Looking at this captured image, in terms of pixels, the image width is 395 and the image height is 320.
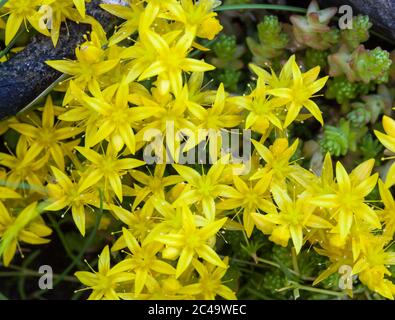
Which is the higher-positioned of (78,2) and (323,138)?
(78,2)

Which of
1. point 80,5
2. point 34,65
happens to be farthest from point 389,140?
point 34,65

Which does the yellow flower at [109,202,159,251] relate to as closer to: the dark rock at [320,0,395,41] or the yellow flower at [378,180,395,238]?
the yellow flower at [378,180,395,238]

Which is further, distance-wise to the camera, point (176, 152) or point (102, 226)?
point (102, 226)

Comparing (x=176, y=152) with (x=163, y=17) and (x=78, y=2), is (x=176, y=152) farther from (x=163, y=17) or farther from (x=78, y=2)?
(x=78, y=2)

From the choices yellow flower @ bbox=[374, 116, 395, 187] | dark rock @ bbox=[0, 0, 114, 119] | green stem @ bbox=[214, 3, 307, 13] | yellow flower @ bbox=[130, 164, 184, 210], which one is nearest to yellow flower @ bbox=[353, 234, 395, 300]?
yellow flower @ bbox=[374, 116, 395, 187]

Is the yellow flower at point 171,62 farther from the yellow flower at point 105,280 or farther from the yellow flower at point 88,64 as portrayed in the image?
the yellow flower at point 105,280

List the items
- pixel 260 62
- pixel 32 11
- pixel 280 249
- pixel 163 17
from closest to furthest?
pixel 163 17, pixel 32 11, pixel 280 249, pixel 260 62

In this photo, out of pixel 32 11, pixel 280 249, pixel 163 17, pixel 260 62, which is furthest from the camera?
pixel 260 62

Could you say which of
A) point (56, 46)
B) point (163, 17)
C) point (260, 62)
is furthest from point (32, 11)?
point (260, 62)
